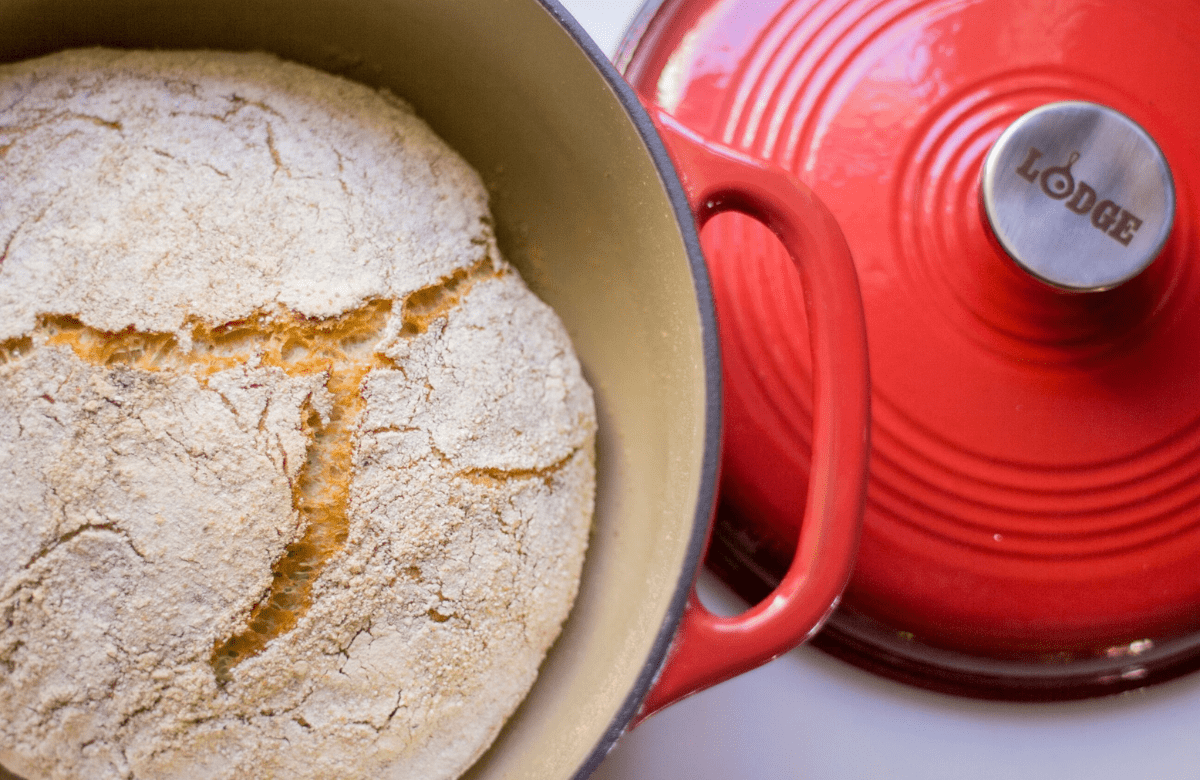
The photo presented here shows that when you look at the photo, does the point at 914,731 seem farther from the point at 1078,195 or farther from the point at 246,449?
the point at 246,449

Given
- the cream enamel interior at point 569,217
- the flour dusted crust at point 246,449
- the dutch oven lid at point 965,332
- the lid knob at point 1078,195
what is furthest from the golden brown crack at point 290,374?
the lid knob at point 1078,195

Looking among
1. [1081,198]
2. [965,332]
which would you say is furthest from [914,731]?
[1081,198]

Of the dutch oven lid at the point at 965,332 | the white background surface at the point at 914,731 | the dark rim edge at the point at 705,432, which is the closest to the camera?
the dark rim edge at the point at 705,432

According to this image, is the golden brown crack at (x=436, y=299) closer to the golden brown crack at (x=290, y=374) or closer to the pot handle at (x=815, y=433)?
the golden brown crack at (x=290, y=374)

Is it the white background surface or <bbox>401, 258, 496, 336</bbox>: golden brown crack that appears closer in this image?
<bbox>401, 258, 496, 336</bbox>: golden brown crack

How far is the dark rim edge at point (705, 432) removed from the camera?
507 millimetres

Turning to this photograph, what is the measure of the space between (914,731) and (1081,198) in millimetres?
534

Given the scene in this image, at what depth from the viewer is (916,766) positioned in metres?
0.78

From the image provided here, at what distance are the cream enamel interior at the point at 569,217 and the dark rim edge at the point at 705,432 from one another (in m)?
0.02

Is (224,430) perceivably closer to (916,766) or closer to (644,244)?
(644,244)

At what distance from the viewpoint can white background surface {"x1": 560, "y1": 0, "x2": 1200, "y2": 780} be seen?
2.52 feet

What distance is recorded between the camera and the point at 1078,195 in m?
0.60

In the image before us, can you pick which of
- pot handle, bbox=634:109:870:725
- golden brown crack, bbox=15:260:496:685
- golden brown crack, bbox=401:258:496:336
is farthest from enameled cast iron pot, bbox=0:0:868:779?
golden brown crack, bbox=15:260:496:685

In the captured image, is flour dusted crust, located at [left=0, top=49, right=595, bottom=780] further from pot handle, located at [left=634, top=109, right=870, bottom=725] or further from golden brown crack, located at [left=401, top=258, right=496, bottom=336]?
pot handle, located at [left=634, top=109, right=870, bottom=725]
